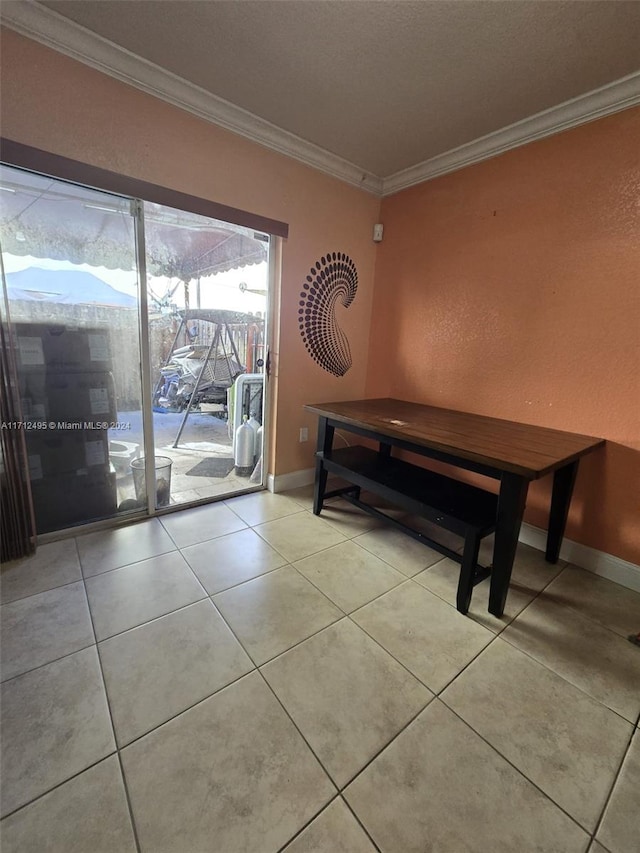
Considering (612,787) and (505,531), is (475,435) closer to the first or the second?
(505,531)

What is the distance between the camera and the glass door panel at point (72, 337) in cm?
176

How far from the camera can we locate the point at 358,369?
3.10 meters

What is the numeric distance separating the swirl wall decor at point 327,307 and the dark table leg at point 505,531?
5.64ft

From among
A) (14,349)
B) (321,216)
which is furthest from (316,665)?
(321,216)

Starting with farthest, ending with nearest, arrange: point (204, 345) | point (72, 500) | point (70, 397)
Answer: point (204, 345) → point (72, 500) → point (70, 397)

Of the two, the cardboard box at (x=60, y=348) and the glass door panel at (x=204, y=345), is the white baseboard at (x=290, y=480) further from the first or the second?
the cardboard box at (x=60, y=348)

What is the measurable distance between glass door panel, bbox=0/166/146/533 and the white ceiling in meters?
0.67

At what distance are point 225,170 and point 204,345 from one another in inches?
56.5

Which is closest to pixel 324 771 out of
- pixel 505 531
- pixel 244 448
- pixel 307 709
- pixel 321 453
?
pixel 307 709

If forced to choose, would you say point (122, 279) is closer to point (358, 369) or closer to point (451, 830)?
point (358, 369)

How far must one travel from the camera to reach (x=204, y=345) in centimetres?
320

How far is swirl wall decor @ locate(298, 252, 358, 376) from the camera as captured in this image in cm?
264

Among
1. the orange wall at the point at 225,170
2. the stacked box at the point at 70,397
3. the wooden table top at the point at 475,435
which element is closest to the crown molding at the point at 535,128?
the orange wall at the point at 225,170

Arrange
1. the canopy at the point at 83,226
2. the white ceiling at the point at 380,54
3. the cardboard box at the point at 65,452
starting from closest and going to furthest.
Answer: the white ceiling at the point at 380,54
the canopy at the point at 83,226
the cardboard box at the point at 65,452
